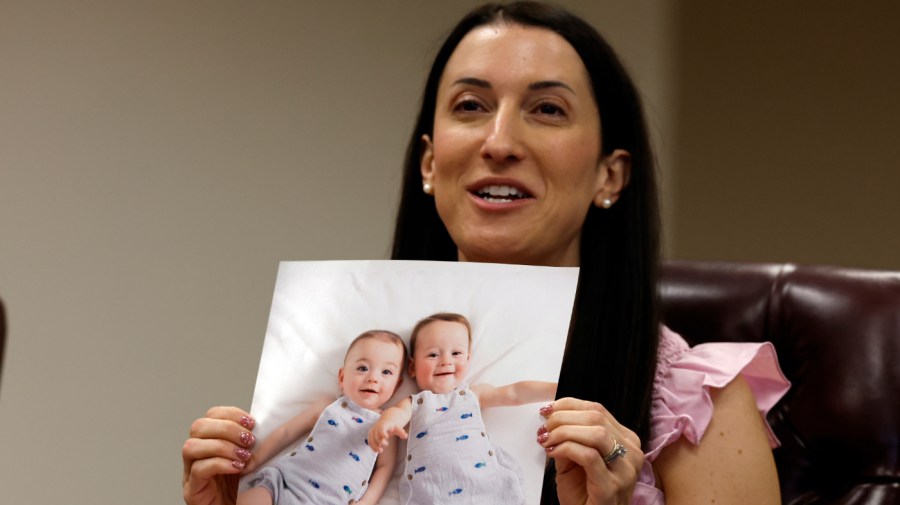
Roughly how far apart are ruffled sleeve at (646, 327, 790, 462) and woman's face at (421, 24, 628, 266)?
19 cm

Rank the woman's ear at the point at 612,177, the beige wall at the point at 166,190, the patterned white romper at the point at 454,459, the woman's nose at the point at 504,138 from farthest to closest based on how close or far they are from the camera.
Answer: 1. the beige wall at the point at 166,190
2. the woman's ear at the point at 612,177
3. the woman's nose at the point at 504,138
4. the patterned white romper at the point at 454,459

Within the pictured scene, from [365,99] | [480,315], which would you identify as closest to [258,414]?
[480,315]

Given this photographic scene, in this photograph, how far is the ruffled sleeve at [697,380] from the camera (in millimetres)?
1210

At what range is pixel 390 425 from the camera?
3.07 feet

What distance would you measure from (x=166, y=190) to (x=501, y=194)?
995 mm

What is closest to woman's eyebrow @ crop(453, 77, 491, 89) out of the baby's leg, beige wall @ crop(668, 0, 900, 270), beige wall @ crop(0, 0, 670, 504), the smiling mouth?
the smiling mouth

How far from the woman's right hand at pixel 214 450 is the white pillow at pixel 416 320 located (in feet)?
0.06

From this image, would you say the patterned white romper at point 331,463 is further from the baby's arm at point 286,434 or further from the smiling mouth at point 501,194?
the smiling mouth at point 501,194

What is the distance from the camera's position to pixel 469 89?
4.13ft

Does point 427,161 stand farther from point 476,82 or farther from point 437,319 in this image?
point 437,319

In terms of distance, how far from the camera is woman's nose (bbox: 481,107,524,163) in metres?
1.20

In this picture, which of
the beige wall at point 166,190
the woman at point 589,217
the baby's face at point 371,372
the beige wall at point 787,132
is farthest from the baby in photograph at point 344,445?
the beige wall at point 787,132

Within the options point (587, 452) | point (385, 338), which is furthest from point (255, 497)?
point (587, 452)

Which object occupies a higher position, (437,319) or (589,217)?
(589,217)
